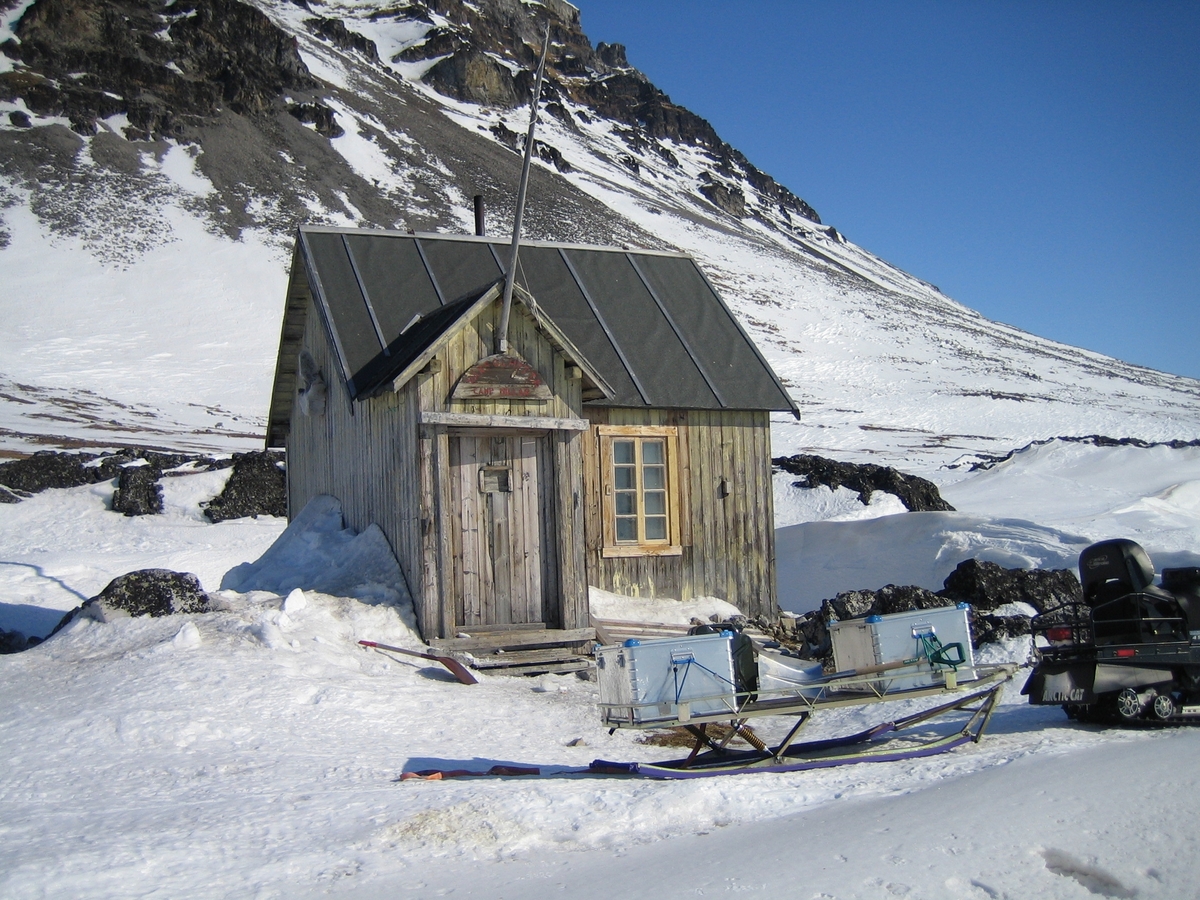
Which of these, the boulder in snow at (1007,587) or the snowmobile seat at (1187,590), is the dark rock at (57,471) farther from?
the snowmobile seat at (1187,590)

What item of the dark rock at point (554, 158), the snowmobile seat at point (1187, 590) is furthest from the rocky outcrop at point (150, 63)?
the snowmobile seat at point (1187, 590)

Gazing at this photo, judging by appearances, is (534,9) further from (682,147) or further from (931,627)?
(931,627)

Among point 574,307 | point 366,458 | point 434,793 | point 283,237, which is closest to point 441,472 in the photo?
point 366,458

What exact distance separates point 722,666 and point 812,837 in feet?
6.41

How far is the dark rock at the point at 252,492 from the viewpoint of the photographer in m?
21.7

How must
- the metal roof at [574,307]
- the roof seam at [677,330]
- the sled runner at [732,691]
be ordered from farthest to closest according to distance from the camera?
the roof seam at [677,330] < the metal roof at [574,307] < the sled runner at [732,691]

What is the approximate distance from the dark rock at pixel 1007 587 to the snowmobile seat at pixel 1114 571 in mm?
4787

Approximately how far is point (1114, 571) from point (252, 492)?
58.8ft

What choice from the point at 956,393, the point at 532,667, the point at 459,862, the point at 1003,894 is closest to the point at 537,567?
the point at 532,667

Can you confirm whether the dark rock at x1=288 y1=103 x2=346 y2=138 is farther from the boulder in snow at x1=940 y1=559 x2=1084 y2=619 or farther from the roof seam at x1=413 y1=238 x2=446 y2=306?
the boulder in snow at x1=940 y1=559 x2=1084 y2=619

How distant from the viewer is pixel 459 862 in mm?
5172

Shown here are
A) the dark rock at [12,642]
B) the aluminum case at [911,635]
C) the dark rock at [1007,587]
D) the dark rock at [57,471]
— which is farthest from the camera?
the dark rock at [57,471]

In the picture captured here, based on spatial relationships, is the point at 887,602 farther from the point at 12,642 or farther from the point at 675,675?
the point at 12,642

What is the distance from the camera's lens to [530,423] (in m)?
11.3
